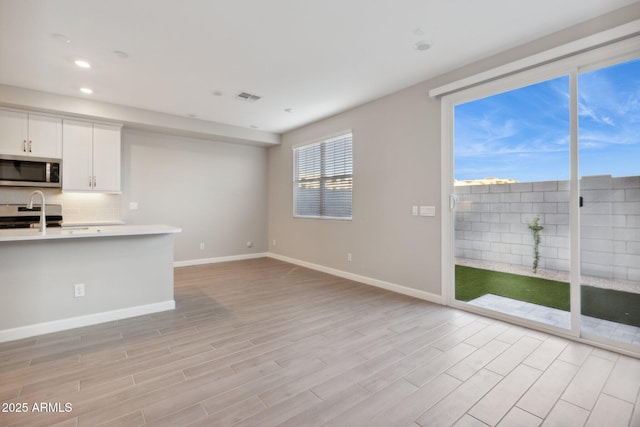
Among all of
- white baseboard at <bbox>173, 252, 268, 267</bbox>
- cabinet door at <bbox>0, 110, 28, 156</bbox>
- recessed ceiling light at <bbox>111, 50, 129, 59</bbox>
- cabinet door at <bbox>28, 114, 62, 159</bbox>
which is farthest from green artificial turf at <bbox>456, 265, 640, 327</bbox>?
cabinet door at <bbox>0, 110, 28, 156</bbox>

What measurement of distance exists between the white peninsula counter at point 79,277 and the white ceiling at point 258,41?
1.88 m

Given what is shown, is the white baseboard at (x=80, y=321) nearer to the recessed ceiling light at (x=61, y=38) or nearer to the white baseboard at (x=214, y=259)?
the white baseboard at (x=214, y=259)

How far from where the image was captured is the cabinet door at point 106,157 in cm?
479

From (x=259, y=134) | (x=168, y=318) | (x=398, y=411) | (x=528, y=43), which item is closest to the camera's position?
(x=398, y=411)

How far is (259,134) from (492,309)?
518 cm

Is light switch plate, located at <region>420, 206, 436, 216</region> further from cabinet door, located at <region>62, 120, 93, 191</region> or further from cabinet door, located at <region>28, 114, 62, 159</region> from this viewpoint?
cabinet door, located at <region>28, 114, 62, 159</region>

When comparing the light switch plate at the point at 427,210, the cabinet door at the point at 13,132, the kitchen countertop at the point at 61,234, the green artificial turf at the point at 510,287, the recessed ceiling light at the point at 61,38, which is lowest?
the green artificial turf at the point at 510,287

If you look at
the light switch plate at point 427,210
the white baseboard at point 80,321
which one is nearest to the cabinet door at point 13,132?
the white baseboard at point 80,321

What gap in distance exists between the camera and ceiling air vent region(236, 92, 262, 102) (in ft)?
14.1

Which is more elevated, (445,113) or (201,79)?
(201,79)

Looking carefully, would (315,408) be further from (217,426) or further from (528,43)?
(528,43)

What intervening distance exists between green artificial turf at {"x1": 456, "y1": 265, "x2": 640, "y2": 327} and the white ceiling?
2.37 meters

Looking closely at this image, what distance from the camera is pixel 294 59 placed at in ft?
10.7

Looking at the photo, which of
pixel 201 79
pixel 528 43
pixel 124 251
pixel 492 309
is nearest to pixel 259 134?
pixel 201 79
